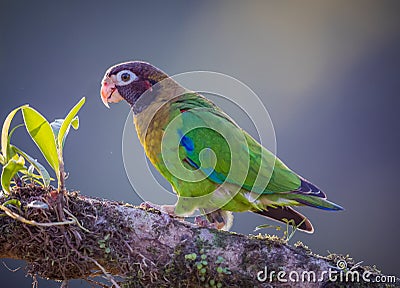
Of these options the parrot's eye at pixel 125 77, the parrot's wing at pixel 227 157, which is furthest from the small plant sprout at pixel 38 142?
the parrot's eye at pixel 125 77

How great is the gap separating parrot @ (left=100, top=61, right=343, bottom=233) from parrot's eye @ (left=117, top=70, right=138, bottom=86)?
33cm

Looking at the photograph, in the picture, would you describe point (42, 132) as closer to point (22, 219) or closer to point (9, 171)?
point (9, 171)

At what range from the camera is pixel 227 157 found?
3285mm

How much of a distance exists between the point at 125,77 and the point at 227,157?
91 cm

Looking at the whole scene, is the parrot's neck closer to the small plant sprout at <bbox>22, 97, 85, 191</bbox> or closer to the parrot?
the parrot

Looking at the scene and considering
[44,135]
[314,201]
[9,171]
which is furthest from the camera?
[314,201]

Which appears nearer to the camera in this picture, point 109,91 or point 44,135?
point 44,135

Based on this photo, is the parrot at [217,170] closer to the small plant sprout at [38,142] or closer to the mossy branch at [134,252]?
the mossy branch at [134,252]

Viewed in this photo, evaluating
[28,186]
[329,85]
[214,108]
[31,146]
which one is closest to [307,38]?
[329,85]

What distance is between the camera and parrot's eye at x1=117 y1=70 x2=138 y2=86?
144 inches

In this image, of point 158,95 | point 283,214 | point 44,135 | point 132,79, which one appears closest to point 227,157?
point 283,214

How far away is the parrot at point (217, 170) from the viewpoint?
10.5 feet

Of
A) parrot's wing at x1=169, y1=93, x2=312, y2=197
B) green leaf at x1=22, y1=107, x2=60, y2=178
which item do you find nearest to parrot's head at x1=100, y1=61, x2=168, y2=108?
parrot's wing at x1=169, y1=93, x2=312, y2=197

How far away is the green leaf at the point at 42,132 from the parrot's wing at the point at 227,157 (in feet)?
3.03
